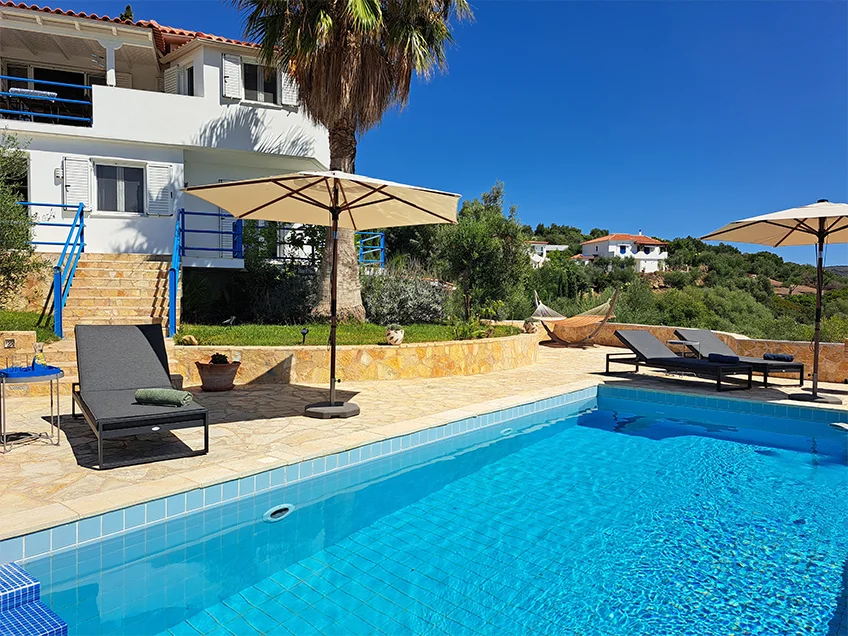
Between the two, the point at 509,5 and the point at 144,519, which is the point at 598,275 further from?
the point at 144,519

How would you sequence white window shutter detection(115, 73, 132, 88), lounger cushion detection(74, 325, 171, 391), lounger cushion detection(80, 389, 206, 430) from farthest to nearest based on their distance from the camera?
white window shutter detection(115, 73, 132, 88) < lounger cushion detection(74, 325, 171, 391) < lounger cushion detection(80, 389, 206, 430)

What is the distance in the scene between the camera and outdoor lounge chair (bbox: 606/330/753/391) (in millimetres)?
10445

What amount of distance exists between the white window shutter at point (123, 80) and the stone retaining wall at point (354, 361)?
12.2 metres

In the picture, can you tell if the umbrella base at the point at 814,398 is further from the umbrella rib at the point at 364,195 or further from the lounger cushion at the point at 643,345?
the umbrella rib at the point at 364,195

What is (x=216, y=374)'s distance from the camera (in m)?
9.14

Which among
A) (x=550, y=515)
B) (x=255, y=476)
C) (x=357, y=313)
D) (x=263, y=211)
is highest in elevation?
(x=263, y=211)

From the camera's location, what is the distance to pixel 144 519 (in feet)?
14.5

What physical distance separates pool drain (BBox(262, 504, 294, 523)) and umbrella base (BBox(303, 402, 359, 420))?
236cm

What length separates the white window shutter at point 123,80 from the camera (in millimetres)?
17562

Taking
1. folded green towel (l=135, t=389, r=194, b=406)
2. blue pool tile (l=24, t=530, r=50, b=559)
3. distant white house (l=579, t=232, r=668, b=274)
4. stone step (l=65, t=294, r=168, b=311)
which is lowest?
blue pool tile (l=24, t=530, r=50, b=559)

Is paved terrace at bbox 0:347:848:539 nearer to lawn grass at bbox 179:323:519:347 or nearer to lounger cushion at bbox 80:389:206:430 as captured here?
lounger cushion at bbox 80:389:206:430

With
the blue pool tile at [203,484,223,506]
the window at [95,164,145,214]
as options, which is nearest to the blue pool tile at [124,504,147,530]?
the blue pool tile at [203,484,223,506]

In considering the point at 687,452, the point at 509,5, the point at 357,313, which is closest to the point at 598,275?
the point at 509,5

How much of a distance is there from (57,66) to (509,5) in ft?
49.1
